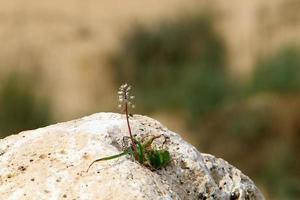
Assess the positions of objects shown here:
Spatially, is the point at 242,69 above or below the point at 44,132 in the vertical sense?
below

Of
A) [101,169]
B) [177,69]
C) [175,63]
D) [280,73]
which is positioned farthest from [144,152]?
[175,63]

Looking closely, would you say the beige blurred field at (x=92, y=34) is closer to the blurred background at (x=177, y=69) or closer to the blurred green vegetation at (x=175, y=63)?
the blurred background at (x=177, y=69)

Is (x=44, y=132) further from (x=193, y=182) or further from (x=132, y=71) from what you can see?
(x=132, y=71)

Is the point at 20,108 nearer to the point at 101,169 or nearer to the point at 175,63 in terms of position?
the point at 175,63

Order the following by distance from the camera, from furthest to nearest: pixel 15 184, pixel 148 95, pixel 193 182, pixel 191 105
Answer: pixel 148 95
pixel 191 105
pixel 193 182
pixel 15 184

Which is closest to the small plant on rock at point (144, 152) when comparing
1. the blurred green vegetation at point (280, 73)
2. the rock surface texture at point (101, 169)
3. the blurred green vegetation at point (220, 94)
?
the rock surface texture at point (101, 169)

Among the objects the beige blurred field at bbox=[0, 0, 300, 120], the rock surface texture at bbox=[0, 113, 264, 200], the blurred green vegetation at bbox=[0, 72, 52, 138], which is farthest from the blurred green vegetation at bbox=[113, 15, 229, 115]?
the rock surface texture at bbox=[0, 113, 264, 200]

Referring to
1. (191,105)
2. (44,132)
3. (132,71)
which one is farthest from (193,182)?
(132,71)

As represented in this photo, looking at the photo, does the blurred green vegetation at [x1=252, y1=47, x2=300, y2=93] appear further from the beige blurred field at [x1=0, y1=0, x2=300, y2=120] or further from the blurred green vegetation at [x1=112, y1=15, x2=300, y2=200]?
the beige blurred field at [x1=0, y1=0, x2=300, y2=120]
